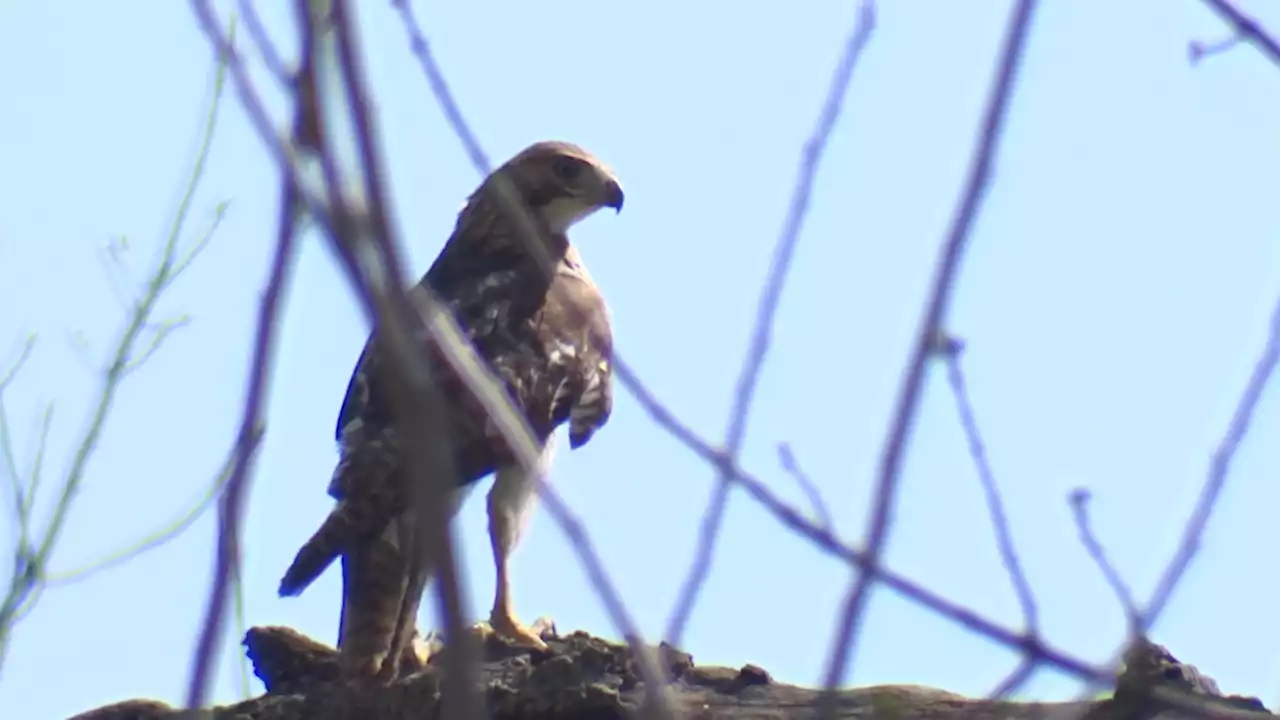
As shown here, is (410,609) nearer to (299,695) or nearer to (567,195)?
(299,695)

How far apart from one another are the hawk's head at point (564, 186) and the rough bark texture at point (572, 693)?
2848mm

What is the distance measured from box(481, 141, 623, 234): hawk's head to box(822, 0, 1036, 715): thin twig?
6.11 metres

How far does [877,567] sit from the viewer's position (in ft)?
6.04

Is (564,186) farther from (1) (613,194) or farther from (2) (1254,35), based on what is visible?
(2) (1254,35)

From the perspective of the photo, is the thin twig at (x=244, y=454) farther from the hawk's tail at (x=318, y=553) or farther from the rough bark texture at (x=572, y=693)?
the hawk's tail at (x=318, y=553)

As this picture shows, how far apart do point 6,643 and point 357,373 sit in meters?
3.28

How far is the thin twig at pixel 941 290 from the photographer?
180cm

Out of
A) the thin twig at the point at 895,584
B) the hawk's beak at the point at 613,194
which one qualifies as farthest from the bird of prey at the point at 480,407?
the thin twig at the point at 895,584

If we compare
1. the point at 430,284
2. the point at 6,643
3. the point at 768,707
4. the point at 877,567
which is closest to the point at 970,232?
the point at 877,567

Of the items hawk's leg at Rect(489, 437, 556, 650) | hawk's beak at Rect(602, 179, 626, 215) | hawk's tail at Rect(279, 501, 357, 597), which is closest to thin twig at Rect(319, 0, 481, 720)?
hawk's tail at Rect(279, 501, 357, 597)

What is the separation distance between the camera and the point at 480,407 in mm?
6160

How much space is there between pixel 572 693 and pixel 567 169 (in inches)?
141

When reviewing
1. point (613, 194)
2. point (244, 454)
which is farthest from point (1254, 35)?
point (613, 194)

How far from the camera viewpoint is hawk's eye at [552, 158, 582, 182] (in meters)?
8.00
